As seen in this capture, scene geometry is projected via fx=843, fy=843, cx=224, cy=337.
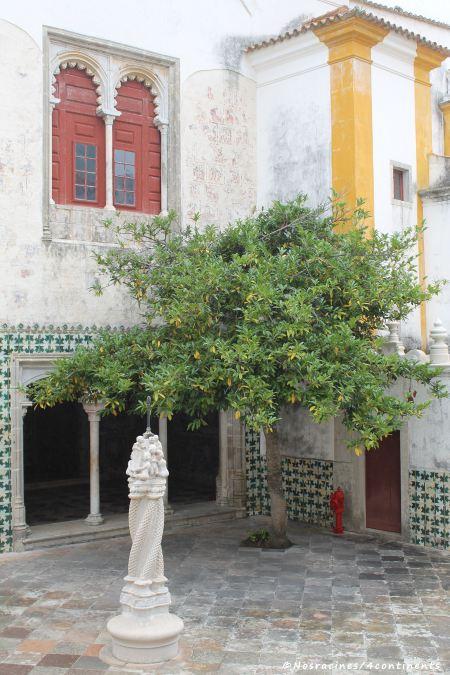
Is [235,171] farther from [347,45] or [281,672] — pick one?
[281,672]

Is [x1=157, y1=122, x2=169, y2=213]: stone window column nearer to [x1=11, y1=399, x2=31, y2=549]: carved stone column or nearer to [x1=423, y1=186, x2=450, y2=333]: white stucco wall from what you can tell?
[x1=11, y1=399, x2=31, y2=549]: carved stone column

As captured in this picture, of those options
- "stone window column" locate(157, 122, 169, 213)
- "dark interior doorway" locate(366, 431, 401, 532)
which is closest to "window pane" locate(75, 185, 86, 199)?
"stone window column" locate(157, 122, 169, 213)

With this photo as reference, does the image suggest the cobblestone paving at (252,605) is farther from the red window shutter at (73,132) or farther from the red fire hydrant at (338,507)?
the red window shutter at (73,132)

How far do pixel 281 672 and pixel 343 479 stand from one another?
18.4ft

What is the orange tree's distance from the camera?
9.29m

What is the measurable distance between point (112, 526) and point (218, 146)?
6100 mm

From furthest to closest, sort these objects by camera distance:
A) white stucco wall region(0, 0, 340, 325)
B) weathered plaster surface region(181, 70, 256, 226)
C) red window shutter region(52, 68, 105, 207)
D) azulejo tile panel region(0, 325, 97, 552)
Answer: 1. weathered plaster surface region(181, 70, 256, 226)
2. red window shutter region(52, 68, 105, 207)
3. white stucco wall region(0, 0, 340, 325)
4. azulejo tile panel region(0, 325, 97, 552)

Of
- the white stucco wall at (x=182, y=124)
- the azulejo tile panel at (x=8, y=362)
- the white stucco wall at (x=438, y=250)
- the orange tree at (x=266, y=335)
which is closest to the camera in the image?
the orange tree at (x=266, y=335)

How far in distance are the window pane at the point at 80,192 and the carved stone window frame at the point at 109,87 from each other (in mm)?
198

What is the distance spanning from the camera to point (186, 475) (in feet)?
54.4

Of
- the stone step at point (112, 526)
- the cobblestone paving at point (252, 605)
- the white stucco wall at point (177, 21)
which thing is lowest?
the cobblestone paving at point (252, 605)

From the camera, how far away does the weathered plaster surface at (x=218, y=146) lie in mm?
13148

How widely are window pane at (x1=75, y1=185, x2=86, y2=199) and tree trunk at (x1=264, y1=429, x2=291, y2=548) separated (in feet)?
14.5

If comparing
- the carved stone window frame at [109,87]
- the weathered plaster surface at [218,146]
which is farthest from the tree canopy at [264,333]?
the weathered plaster surface at [218,146]
